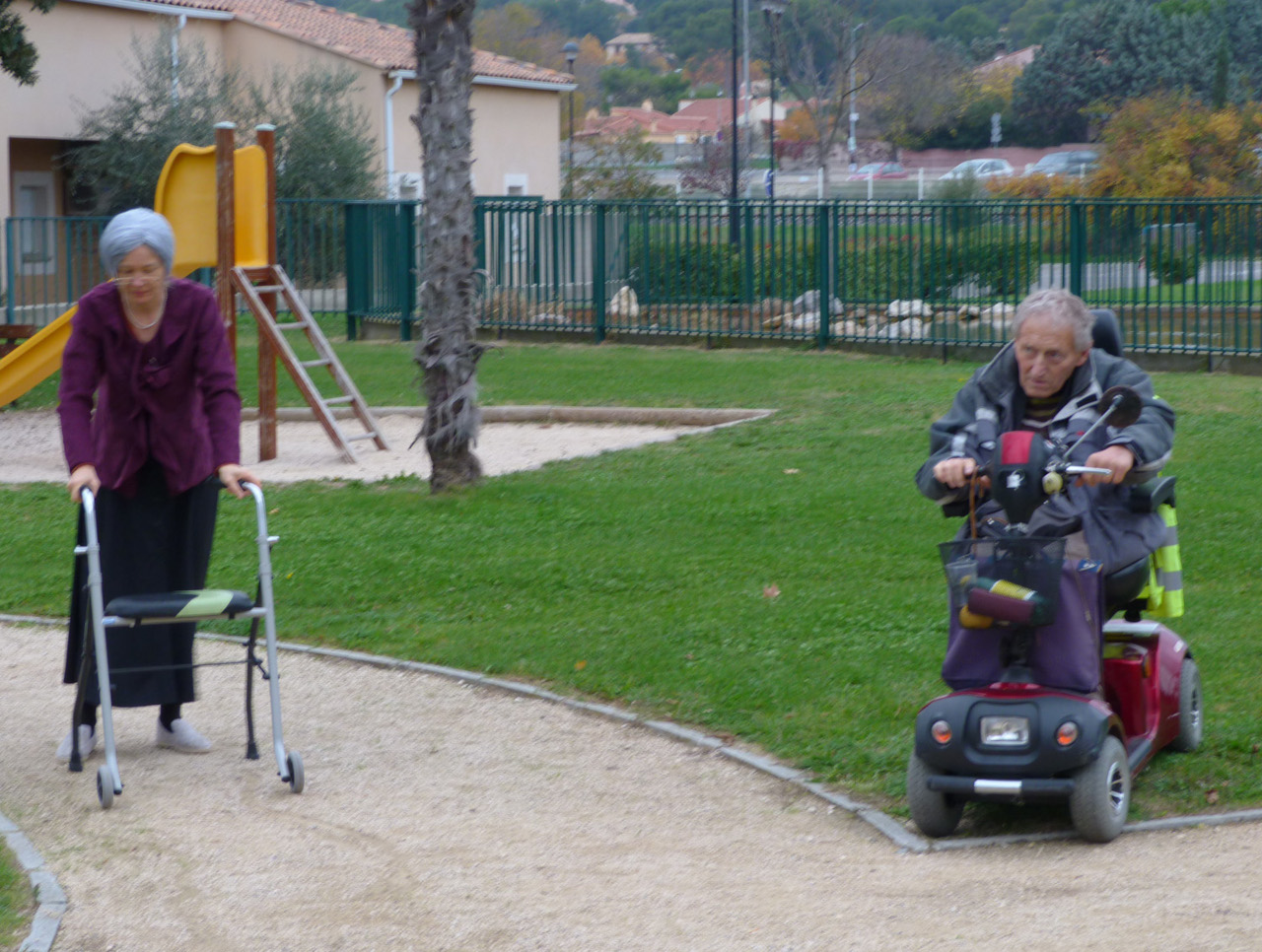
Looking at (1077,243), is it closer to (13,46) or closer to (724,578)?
(724,578)

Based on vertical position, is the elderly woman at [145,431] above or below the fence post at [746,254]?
below

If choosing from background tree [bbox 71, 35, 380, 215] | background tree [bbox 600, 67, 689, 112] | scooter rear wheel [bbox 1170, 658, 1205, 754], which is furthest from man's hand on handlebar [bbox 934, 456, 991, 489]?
background tree [bbox 600, 67, 689, 112]

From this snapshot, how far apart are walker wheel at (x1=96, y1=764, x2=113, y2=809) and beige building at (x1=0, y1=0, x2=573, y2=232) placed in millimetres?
19466

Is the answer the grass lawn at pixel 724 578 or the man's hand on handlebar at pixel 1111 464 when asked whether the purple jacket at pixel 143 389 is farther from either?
the man's hand on handlebar at pixel 1111 464

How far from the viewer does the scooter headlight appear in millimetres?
4453

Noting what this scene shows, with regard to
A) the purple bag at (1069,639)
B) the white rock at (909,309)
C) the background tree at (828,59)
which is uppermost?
the background tree at (828,59)

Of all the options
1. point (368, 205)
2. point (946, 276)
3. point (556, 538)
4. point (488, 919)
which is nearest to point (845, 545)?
point (556, 538)

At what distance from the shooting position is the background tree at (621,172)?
41312mm

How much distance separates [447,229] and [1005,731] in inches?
251

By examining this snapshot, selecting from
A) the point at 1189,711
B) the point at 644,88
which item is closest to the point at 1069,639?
the point at 1189,711

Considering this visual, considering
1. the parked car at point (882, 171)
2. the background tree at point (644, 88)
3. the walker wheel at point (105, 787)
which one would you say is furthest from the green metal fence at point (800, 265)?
the background tree at point (644, 88)

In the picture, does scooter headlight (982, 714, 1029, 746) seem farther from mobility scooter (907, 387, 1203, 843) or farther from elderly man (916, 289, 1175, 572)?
elderly man (916, 289, 1175, 572)

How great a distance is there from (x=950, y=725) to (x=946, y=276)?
562 inches

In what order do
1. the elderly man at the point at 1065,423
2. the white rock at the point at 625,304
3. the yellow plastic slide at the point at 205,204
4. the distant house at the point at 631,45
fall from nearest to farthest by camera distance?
the elderly man at the point at 1065,423 < the yellow plastic slide at the point at 205,204 < the white rock at the point at 625,304 < the distant house at the point at 631,45
